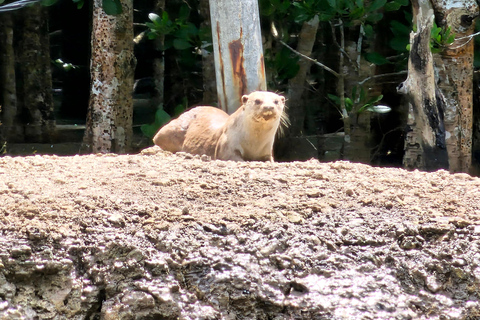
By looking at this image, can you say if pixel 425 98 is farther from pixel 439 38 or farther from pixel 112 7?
pixel 112 7

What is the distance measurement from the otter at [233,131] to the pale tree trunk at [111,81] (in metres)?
1.34

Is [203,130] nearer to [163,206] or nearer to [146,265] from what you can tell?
[163,206]

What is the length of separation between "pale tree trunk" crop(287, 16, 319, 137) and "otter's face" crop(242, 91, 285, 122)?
2.65m

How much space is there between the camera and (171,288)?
10.3 ft

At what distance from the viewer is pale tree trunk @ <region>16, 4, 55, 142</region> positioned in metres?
10.1

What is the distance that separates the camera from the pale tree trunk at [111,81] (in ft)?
22.9

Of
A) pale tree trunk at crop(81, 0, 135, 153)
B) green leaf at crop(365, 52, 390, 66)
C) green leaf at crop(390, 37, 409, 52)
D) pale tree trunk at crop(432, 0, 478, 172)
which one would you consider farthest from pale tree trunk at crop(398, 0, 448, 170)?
pale tree trunk at crop(81, 0, 135, 153)

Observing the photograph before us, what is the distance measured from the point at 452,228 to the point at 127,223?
1608 mm

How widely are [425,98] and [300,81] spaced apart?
Answer: 9.47 feet

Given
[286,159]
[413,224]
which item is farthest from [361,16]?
[413,224]

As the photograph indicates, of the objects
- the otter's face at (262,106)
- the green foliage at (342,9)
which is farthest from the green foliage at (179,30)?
the otter's face at (262,106)

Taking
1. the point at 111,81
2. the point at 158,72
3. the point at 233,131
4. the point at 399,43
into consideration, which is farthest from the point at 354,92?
the point at 158,72

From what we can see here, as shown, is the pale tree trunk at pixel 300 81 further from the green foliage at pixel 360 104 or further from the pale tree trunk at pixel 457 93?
the pale tree trunk at pixel 457 93

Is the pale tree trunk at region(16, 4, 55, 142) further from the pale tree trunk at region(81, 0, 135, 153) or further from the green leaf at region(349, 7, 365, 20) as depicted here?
the green leaf at region(349, 7, 365, 20)
